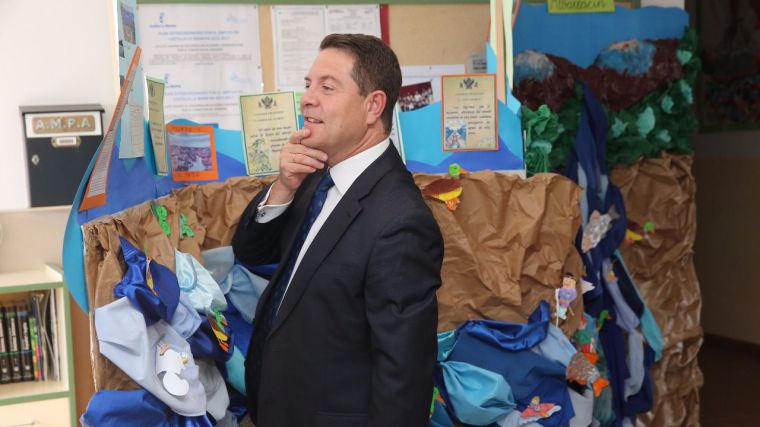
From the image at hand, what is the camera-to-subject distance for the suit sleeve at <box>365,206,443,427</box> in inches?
62.8

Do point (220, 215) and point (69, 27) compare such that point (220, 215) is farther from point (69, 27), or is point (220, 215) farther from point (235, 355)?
point (69, 27)

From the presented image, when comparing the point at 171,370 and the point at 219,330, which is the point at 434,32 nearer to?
the point at 219,330

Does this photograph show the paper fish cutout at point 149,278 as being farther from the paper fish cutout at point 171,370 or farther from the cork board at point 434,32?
the cork board at point 434,32

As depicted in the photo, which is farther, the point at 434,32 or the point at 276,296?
the point at 434,32

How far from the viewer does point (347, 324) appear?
1683mm

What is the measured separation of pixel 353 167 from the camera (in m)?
1.81

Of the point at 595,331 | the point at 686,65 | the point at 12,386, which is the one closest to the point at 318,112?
the point at 12,386

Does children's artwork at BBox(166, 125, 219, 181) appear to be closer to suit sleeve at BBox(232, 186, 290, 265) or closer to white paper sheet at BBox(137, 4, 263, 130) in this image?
suit sleeve at BBox(232, 186, 290, 265)

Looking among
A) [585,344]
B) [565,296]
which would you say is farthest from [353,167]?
[585,344]

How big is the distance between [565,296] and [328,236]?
111cm

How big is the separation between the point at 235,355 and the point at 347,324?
548mm

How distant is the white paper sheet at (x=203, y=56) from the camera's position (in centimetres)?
302

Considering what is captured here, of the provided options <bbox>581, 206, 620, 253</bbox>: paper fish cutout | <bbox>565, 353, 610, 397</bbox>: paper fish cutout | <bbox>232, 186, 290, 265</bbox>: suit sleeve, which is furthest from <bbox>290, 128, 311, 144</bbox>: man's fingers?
<bbox>581, 206, 620, 253</bbox>: paper fish cutout

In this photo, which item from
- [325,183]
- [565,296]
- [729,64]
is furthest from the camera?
[729,64]
